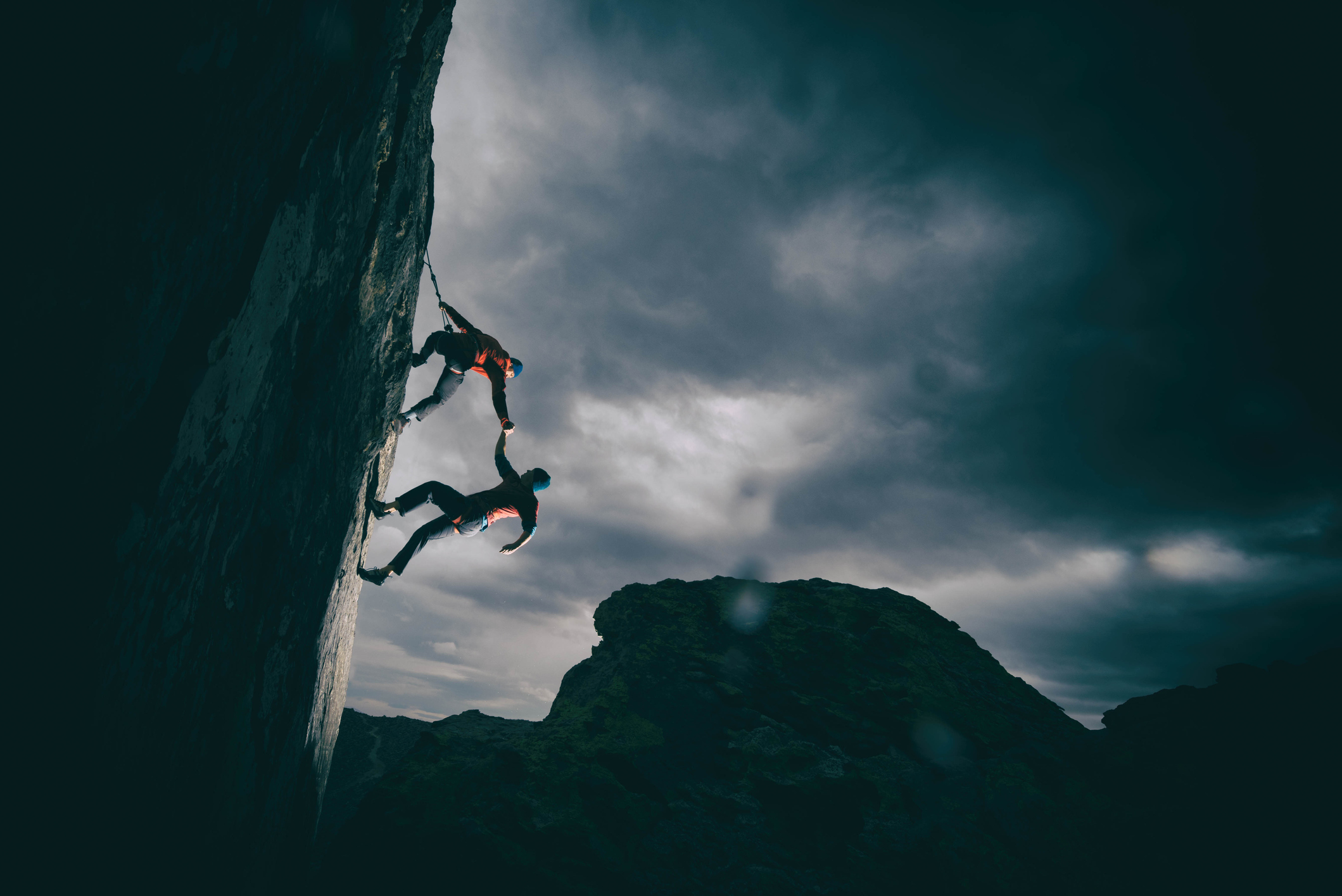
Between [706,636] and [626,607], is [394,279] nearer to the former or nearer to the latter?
[626,607]

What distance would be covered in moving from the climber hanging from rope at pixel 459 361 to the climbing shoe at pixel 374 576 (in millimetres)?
2146

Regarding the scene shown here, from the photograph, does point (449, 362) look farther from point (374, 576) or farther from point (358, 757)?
point (358, 757)

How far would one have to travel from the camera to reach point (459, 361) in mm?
8125

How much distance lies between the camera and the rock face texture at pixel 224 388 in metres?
2.44

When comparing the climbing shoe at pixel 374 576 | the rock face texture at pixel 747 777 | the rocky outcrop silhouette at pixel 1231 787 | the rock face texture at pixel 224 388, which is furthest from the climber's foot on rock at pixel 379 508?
the rocky outcrop silhouette at pixel 1231 787

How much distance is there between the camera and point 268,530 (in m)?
4.35

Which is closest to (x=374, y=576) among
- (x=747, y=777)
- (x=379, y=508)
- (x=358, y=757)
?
(x=379, y=508)

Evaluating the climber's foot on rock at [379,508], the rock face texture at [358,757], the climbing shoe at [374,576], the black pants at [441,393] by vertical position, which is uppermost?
the black pants at [441,393]

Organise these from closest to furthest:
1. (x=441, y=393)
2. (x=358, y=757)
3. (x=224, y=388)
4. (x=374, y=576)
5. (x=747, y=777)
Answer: (x=224, y=388), (x=374, y=576), (x=747, y=777), (x=441, y=393), (x=358, y=757)

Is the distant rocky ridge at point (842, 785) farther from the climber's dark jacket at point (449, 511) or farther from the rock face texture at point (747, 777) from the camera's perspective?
the climber's dark jacket at point (449, 511)

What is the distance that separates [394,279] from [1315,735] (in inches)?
548

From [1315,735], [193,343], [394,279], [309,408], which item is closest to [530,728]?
[309,408]

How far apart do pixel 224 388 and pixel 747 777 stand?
26.4 feet

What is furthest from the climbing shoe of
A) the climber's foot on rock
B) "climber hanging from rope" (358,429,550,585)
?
the climber's foot on rock
